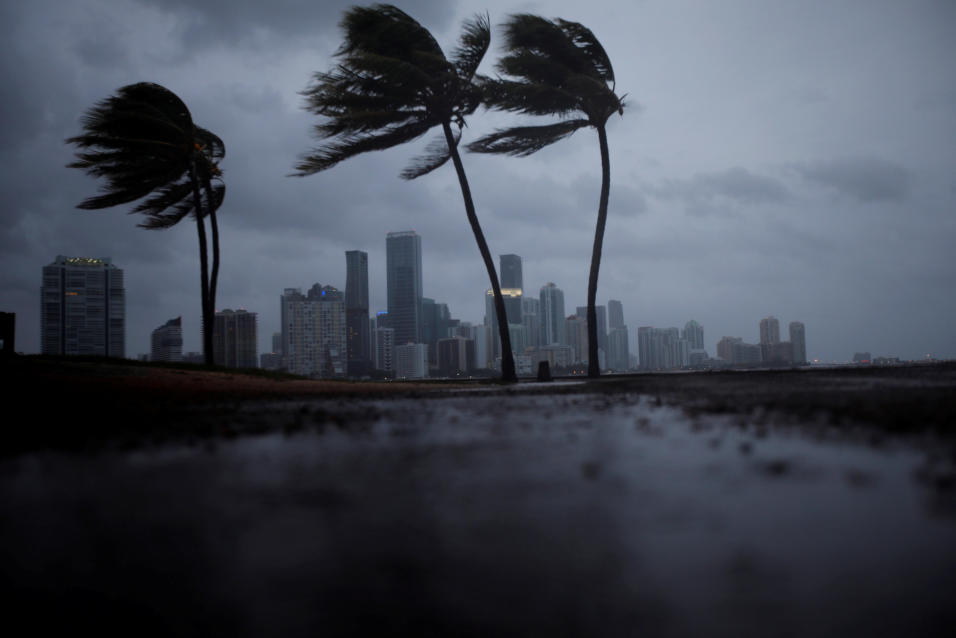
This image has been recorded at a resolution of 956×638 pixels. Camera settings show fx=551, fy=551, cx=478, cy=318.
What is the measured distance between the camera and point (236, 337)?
275 ft

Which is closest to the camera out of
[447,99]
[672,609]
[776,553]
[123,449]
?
[672,609]

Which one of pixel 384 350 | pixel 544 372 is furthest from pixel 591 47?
pixel 384 350

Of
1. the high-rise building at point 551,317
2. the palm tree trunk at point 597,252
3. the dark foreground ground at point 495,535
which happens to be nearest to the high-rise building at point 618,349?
the high-rise building at point 551,317

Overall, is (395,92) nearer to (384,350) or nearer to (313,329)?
(313,329)

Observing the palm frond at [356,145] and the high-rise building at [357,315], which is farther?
the high-rise building at [357,315]

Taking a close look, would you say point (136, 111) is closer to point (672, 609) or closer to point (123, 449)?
point (123, 449)

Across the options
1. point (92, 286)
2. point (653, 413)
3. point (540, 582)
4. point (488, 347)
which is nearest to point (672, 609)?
point (540, 582)

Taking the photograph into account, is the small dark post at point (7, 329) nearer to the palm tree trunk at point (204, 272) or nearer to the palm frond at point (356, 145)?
the palm tree trunk at point (204, 272)

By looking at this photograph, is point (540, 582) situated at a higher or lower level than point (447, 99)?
lower

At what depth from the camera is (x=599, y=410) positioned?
140 inches

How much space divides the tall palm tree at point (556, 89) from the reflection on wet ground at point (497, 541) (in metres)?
11.3

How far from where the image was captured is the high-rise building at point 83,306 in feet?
195

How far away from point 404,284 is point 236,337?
89017 millimetres

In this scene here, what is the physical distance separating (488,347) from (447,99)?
9479 cm
